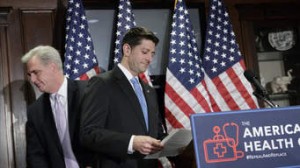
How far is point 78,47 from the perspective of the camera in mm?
3479

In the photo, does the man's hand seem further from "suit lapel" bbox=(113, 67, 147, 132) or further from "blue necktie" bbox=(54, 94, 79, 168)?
"blue necktie" bbox=(54, 94, 79, 168)

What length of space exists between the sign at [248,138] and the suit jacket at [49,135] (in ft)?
3.66

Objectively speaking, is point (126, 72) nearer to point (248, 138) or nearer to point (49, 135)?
point (49, 135)

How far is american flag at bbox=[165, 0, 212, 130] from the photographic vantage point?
3594 mm

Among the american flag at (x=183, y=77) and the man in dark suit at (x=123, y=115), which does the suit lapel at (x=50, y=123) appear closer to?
the man in dark suit at (x=123, y=115)

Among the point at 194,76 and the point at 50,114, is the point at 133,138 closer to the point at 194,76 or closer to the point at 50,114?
the point at 50,114

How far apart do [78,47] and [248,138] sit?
197 cm

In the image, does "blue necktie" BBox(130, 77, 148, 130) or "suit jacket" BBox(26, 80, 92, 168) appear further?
"suit jacket" BBox(26, 80, 92, 168)

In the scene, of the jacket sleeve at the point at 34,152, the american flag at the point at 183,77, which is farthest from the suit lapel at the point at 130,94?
the american flag at the point at 183,77

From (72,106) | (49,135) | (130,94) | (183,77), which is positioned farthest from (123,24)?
(130,94)

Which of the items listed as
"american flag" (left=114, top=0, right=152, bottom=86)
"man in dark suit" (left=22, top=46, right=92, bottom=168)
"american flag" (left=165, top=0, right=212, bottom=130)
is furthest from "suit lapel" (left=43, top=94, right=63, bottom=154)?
"american flag" (left=165, top=0, right=212, bottom=130)

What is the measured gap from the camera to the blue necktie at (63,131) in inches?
109

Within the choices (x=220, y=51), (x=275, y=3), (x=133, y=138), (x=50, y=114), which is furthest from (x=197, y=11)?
(x=133, y=138)

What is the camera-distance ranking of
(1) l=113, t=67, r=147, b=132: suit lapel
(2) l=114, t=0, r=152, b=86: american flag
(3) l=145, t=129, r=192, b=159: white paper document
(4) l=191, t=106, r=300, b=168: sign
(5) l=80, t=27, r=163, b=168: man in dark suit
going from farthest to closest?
1. (2) l=114, t=0, r=152, b=86: american flag
2. (1) l=113, t=67, r=147, b=132: suit lapel
3. (5) l=80, t=27, r=163, b=168: man in dark suit
4. (3) l=145, t=129, r=192, b=159: white paper document
5. (4) l=191, t=106, r=300, b=168: sign
